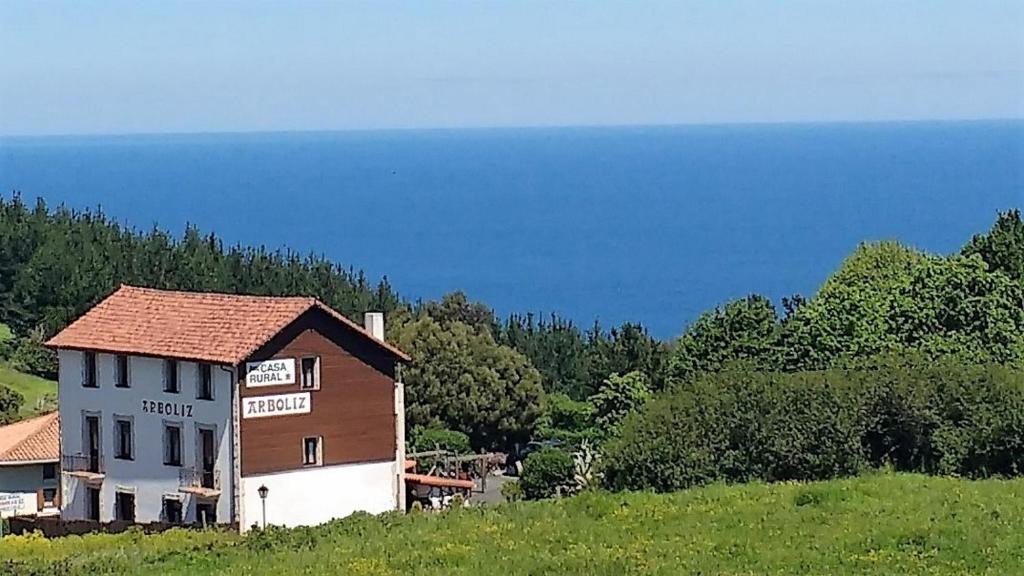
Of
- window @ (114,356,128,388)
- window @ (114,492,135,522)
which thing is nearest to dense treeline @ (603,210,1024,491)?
window @ (114,492,135,522)

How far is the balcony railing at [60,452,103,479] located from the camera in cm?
3047

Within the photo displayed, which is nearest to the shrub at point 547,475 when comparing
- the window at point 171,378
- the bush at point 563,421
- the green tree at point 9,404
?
the window at point 171,378

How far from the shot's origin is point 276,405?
96.0 ft

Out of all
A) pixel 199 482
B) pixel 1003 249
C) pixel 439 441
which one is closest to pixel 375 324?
pixel 199 482

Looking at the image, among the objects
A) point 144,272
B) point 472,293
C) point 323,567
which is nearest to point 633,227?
point 472,293

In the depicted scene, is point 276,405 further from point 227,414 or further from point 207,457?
point 207,457

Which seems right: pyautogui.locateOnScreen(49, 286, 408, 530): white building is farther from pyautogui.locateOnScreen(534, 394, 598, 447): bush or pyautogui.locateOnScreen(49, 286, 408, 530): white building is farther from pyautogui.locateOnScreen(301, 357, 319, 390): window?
pyautogui.locateOnScreen(534, 394, 598, 447): bush

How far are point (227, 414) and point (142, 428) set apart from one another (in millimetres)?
2061

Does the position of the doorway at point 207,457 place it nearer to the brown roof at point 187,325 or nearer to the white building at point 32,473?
the brown roof at point 187,325

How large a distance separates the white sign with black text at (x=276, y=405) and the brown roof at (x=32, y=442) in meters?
5.12

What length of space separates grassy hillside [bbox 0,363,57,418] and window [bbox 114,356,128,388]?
12371 mm

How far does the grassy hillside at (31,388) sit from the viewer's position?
43.4 metres

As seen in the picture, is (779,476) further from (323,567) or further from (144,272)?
(144,272)

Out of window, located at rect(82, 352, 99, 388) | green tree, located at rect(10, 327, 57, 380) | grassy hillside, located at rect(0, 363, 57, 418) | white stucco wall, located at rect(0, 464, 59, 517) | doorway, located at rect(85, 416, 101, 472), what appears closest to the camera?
doorway, located at rect(85, 416, 101, 472)
